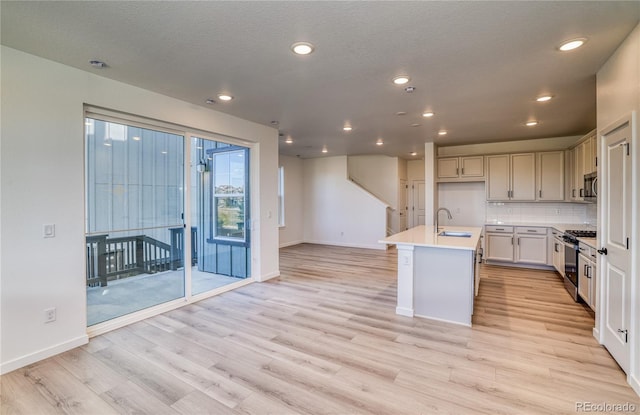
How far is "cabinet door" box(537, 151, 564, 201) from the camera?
5840mm

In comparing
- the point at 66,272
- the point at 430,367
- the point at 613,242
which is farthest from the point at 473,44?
the point at 66,272

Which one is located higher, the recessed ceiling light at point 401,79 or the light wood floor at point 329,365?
the recessed ceiling light at point 401,79

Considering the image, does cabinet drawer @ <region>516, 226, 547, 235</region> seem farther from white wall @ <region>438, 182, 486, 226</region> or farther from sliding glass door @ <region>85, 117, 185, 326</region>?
sliding glass door @ <region>85, 117, 185, 326</region>

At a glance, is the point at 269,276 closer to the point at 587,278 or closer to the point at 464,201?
the point at 587,278

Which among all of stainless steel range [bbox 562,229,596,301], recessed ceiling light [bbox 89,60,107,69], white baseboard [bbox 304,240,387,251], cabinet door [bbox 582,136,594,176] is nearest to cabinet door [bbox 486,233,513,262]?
stainless steel range [bbox 562,229,596,301]

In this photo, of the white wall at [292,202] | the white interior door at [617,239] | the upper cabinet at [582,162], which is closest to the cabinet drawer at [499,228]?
the upper cabinet at [582,162]

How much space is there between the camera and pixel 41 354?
2.70 m

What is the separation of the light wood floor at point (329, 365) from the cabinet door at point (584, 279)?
188 millimetres

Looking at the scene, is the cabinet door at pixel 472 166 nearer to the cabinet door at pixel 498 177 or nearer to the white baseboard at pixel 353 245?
the cabinet door at pixel 498 177

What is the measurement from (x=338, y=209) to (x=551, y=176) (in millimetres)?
5026

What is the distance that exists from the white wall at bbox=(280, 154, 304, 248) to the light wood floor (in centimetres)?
484

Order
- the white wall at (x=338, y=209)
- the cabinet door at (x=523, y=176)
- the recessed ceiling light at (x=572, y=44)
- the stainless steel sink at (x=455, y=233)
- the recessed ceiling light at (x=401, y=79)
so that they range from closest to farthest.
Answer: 1. the recessed ceiling light at (x=572, y=44)
2. the recessed ceiling light at (x=401, y=79)
3. the stainless steel sink at (x=455, y=233)
4. the cabinet door at (x=523, y=176)
5. the white wall at (x=338, y=209)

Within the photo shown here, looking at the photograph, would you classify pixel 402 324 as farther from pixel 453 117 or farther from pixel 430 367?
pixel 453 117

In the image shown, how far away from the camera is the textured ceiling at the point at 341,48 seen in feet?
6.66
